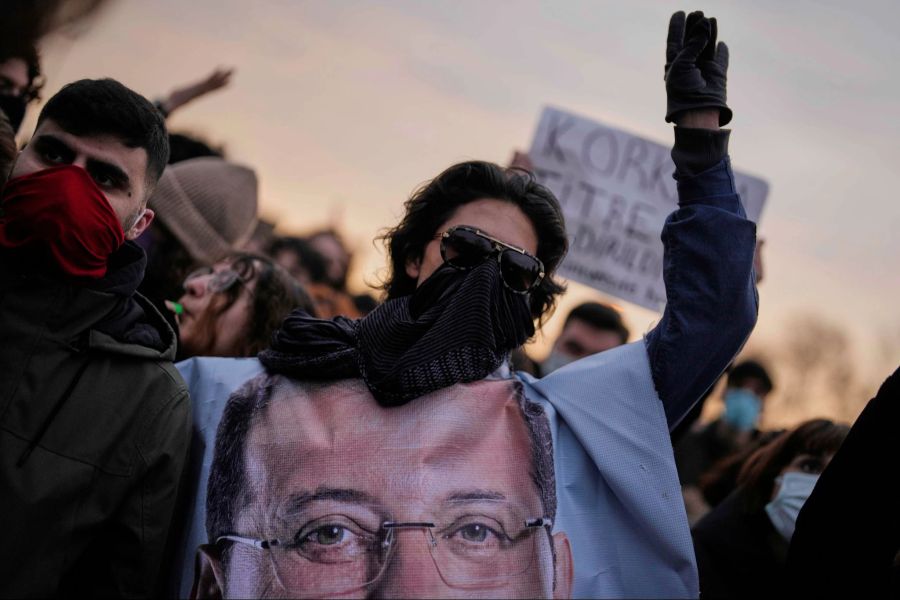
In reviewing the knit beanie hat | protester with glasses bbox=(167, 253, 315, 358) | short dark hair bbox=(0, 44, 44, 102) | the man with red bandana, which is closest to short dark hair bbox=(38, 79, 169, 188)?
the man with red bandana

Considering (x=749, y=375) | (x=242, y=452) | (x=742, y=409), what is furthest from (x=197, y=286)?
(x=749, y=375)

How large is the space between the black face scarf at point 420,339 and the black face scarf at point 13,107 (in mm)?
1192

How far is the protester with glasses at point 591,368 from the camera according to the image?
2371 mm

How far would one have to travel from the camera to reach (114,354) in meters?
2.42

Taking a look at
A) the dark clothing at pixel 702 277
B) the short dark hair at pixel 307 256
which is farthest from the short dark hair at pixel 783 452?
the short dark hair at pixel 307 256

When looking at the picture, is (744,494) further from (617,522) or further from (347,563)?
(347,563)

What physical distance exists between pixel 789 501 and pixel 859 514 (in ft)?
4.43

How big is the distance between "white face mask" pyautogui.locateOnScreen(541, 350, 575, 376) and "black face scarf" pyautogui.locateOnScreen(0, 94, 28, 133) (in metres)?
2.92

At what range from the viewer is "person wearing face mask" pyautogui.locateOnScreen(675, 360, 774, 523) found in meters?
6.65

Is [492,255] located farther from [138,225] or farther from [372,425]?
[138,225]

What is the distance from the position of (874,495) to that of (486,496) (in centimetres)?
90

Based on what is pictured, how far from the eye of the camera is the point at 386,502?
237 centimetres

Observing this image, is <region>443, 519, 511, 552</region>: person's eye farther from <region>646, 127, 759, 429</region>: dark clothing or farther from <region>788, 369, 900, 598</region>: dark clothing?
<region>788, 369, 900, 598</region>: dark clothing

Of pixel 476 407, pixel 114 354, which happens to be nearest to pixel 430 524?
pixel 476 407
